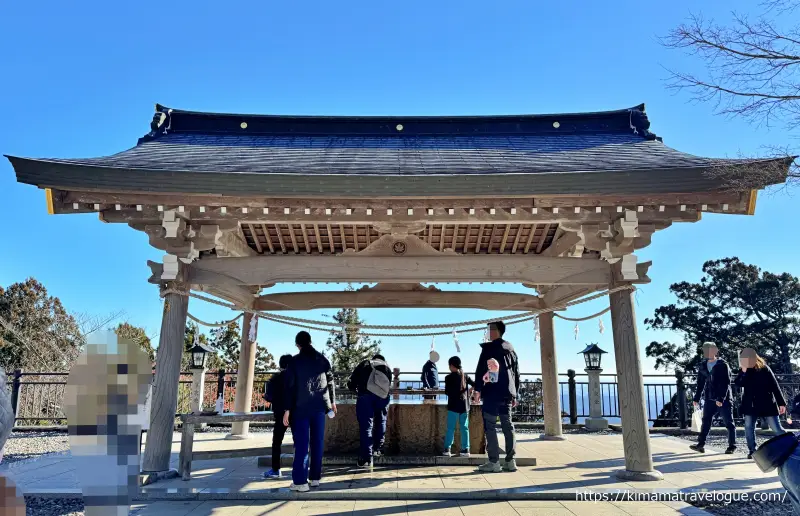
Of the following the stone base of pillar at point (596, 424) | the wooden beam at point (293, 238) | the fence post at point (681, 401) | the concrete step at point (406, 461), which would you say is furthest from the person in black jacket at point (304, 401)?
the fence post at point (681, 401)

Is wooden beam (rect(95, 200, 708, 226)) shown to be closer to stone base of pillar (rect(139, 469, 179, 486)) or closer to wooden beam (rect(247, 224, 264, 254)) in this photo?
wooden beam (rect(247, 224, 264, 254))

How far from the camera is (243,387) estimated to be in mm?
9281

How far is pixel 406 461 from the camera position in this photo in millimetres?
6836

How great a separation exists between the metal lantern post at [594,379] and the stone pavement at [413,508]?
6.99m

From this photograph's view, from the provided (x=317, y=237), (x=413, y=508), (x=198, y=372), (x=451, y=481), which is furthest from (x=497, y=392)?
(x=198, y=372)

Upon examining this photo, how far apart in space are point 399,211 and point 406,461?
11.3 ft

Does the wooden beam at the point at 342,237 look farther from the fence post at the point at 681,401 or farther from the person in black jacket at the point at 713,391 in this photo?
the fence post at the point at 681,401

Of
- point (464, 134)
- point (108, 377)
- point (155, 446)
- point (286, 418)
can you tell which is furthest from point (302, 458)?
point (464, 134)

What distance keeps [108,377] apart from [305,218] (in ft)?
15.6

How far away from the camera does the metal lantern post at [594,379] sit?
466 inches

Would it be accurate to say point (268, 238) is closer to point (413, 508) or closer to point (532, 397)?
point (413, 508)

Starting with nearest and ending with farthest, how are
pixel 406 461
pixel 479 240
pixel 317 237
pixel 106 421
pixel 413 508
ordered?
pixel 106 421 < pixel 413 508 < pixel 406 461 < pixel 317 237 < pixel 479 240

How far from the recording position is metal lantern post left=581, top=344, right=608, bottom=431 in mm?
11844

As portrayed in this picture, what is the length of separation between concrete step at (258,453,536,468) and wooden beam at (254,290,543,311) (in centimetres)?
316
